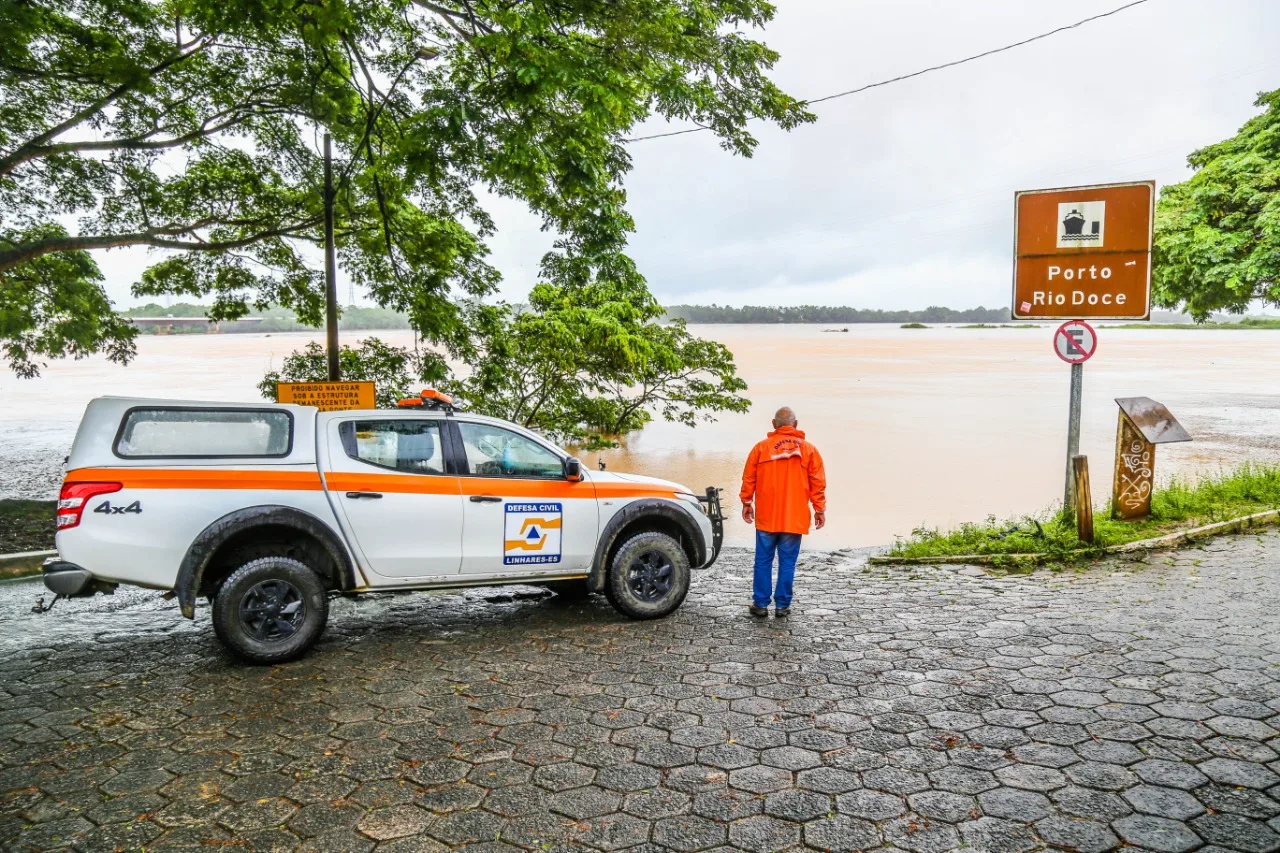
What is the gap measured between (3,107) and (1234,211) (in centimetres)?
2664

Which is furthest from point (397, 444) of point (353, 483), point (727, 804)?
point (727, 804)

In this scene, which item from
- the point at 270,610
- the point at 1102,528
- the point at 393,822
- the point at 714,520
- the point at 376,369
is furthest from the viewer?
the point at 376,369

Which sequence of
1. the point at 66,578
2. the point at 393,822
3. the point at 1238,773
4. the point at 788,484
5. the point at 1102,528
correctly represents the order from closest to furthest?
1. the point at 393,822
2. the point at 1238,773
3. the point at 66,578
4. the point at 788,484
5. the point at 1102,528

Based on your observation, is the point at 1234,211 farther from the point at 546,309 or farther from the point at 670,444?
the point at 546,309

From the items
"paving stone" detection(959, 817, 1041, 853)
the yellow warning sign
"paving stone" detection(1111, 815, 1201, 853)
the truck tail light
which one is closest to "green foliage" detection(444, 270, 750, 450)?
the yellow warning sign

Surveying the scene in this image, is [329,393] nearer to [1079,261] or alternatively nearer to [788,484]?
[788,484]

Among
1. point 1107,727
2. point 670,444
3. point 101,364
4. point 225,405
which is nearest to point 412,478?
point 225,405

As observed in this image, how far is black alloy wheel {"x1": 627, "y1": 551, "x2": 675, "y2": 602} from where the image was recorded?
6539mm

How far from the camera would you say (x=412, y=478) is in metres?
5.89

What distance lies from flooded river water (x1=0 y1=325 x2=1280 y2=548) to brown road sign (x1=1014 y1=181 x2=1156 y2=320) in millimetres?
3877

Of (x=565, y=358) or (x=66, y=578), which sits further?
(x=565, y=358)

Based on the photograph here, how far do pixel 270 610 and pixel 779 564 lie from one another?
3795 mm

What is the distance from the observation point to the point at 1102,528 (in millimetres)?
9266

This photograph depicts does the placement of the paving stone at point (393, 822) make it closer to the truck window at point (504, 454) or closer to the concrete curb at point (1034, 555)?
the truck window at point (504, 454)
